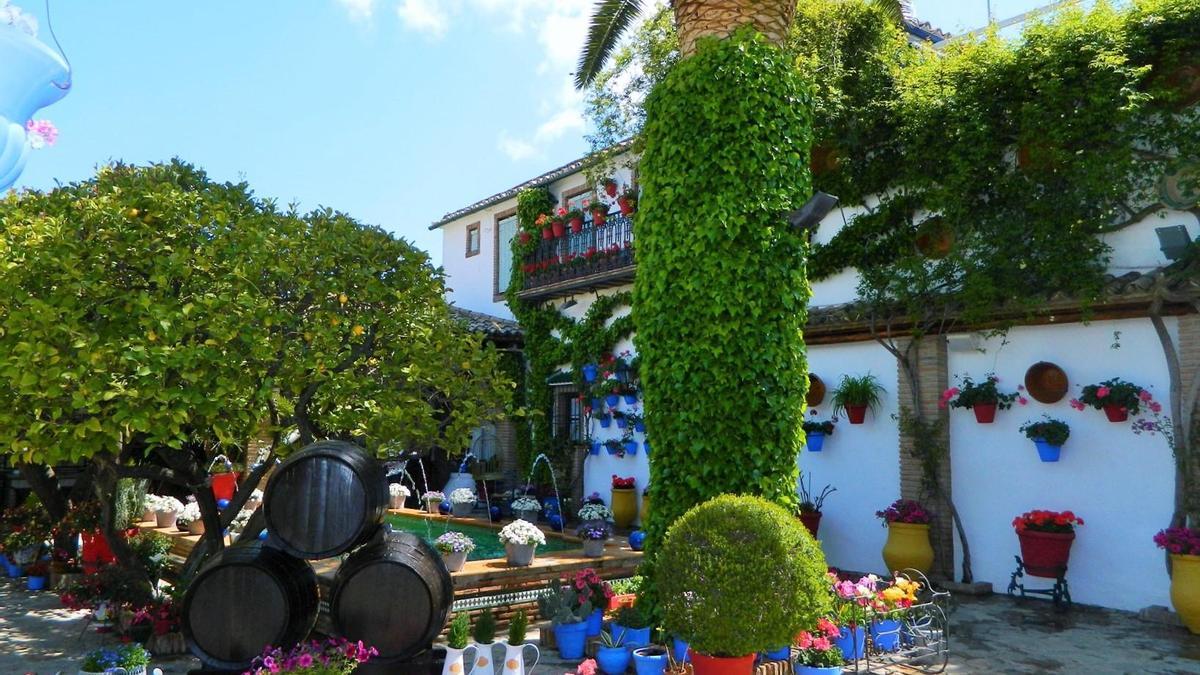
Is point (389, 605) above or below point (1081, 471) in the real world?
below

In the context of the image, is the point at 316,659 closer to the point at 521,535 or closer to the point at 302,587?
the point at 302,587

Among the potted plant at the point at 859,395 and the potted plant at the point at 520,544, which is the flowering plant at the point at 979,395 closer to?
the potted plant at the point at 859,395

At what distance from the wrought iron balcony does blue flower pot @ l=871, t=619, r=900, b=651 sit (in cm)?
853

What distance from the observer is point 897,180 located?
1147cm

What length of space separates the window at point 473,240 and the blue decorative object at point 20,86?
48.1 feet

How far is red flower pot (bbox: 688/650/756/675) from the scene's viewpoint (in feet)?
17.8

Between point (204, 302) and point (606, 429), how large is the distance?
409 inches

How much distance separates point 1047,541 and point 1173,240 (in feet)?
11.2

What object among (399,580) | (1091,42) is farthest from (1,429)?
(1091,42)

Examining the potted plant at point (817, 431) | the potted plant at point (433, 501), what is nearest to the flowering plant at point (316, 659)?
the potted plant at point (817, 431)

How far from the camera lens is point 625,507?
1501 centimetres

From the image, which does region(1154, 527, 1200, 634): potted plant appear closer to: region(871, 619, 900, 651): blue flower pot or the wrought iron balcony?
region(871, 619, 900, 651): blue flower pot

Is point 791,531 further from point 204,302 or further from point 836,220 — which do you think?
point 836,220

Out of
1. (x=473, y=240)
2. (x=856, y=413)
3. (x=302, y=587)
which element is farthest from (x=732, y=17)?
(x=473, y=240)
